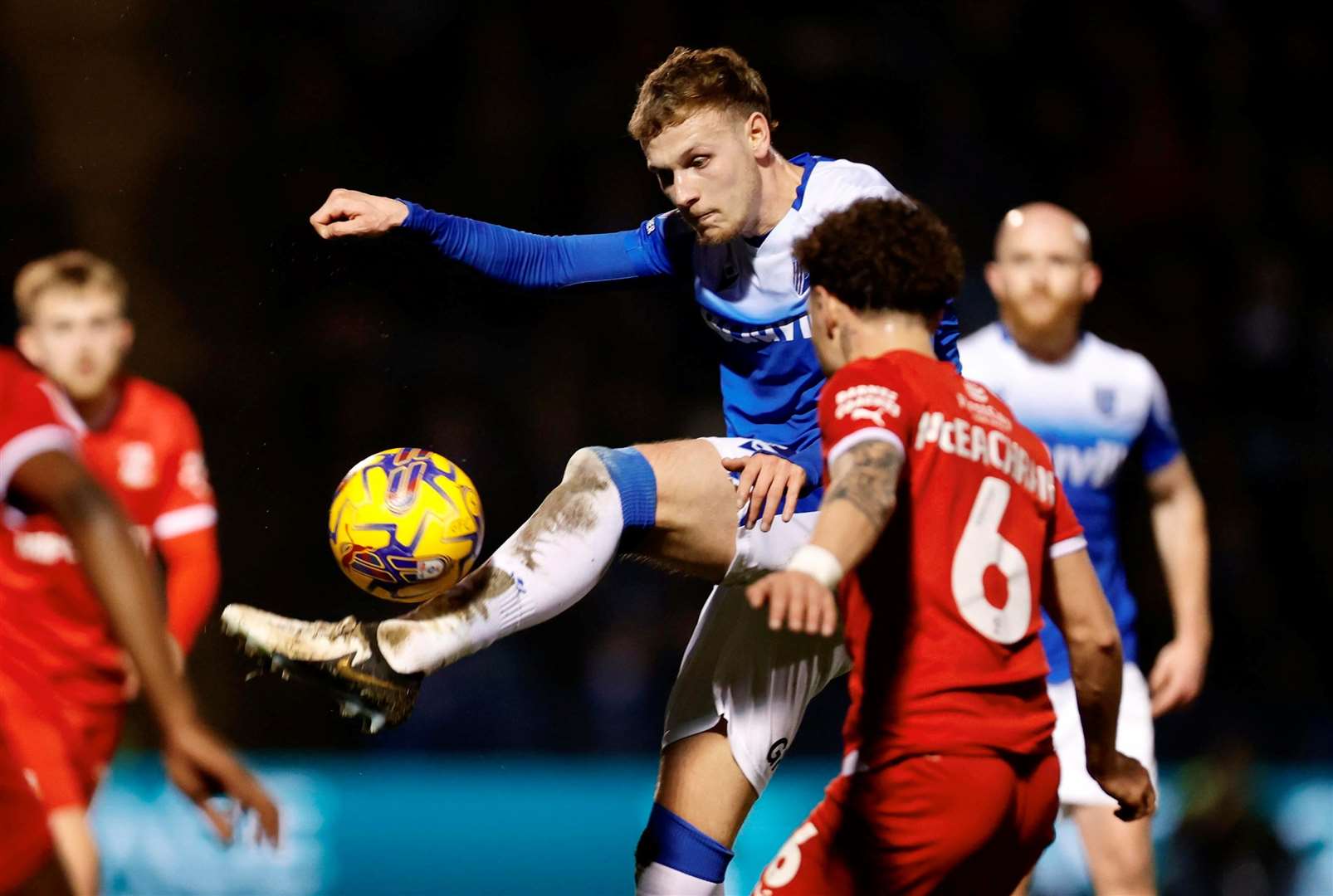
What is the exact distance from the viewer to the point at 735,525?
368cm

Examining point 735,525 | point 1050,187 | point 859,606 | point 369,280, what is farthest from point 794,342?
point 1050,187

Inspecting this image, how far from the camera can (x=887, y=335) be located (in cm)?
299

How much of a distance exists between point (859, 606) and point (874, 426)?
0.40m

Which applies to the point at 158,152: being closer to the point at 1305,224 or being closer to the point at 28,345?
the point at 28,345

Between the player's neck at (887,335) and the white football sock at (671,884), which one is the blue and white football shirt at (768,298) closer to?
the player's neck at (887,335)

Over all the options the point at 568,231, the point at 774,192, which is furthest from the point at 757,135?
the point at 568,231

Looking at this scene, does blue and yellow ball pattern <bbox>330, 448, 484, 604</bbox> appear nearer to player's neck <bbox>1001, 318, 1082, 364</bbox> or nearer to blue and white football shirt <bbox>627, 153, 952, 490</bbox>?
blue and white football shirt <bbox>627, 153, 952, 490</bbox>

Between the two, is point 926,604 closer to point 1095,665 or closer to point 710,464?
point 1095,665

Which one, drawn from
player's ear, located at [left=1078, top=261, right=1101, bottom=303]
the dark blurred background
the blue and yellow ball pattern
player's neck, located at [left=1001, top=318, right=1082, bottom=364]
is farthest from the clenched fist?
the dark blurred background

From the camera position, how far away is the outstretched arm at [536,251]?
13.3 feet

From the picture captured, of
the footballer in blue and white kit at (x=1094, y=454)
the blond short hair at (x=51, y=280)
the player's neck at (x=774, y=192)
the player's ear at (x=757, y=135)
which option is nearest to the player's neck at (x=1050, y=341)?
the footballer in blue and white kit at (x=1094, y=454)

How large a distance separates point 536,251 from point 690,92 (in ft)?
1.80

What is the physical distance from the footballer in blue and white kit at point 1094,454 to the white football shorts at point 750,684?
46.7 inches

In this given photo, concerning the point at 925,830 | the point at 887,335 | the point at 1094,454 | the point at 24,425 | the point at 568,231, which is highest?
the point at 568,231
